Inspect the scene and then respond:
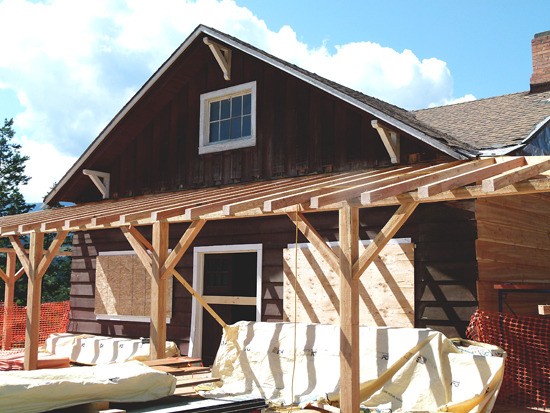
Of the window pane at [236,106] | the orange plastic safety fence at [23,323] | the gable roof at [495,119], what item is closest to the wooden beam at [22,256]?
the orange plastic safety fence at [23,323]

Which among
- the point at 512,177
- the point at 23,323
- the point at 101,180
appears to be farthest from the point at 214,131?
the point at 23,323

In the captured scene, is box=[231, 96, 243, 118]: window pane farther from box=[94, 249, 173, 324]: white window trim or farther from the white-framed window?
box=[94, 249, 173, 324]: white window trim

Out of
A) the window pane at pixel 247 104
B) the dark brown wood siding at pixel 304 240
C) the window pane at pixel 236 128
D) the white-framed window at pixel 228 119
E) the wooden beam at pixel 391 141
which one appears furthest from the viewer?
the window pane at pixel 236 128

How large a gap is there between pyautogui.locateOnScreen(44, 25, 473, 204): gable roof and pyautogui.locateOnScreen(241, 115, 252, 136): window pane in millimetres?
1166

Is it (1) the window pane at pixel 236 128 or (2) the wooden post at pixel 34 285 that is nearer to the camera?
(2) the wooden post at pixel 34 285

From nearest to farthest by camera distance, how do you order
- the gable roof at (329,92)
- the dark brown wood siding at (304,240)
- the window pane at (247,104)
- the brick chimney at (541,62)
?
1. the dark brown wood siding at (304,240)
2. the gable roof at (329,92)
3. the window pane at (247,104)
4. the brick chimney at (541,62)

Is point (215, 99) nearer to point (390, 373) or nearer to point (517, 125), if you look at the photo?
point (517, 125)

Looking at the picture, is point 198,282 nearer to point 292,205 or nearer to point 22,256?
point 22,256

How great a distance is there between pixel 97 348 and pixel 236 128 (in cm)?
474

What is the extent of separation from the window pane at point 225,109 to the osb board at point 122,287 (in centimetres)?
314

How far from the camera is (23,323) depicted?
16891mm

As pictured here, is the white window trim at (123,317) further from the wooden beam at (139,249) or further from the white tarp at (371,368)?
the white tarp at (371,368)

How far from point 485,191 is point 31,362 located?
7.92 meters

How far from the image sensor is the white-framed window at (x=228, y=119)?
11500mm
